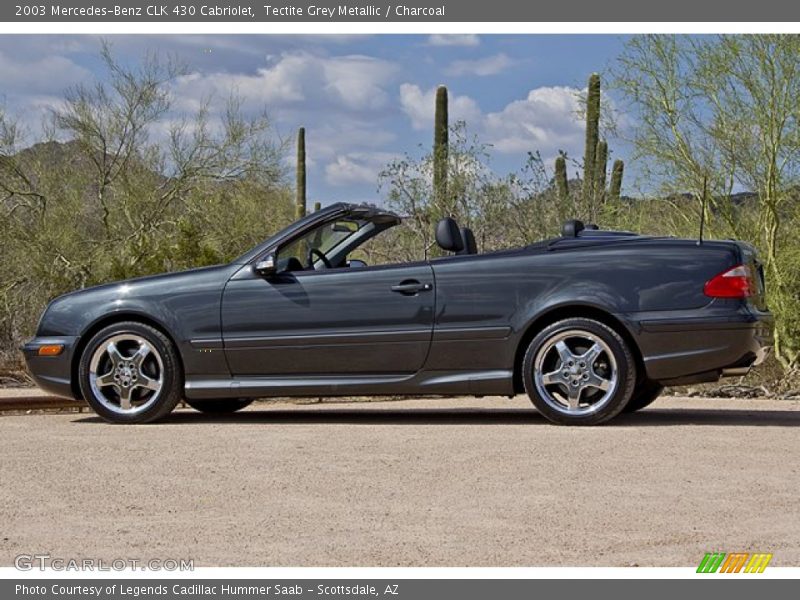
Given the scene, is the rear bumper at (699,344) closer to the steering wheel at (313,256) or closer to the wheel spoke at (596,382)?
the wheel spoke at (596,382)

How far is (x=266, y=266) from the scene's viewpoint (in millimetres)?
9891

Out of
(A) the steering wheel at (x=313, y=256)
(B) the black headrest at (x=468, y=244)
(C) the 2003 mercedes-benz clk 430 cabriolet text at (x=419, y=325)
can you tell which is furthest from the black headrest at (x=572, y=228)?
(A) the steering wheel at (x=313, y=256)

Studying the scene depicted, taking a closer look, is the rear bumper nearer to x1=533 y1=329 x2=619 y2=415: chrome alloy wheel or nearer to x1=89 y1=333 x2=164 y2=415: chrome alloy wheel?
x1=533 y1=329 x2=619 y2=415: chrome alloy wheel

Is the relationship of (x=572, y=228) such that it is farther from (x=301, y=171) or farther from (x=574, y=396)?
(x=301, y=171)

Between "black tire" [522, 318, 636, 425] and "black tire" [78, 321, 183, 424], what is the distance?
2.62 meters

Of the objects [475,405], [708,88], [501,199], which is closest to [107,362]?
[475,405]

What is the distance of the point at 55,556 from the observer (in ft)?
17.8

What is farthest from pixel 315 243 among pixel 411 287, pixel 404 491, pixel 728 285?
pixel 404 491

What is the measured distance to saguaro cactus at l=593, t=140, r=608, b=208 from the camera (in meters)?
23.8

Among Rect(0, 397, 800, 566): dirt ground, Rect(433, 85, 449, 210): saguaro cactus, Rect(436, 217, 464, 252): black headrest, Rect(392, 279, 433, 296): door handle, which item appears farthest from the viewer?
Rect(433, 85, 449, 210): saguaro cactus

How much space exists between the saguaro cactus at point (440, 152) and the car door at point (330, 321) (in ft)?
54.0

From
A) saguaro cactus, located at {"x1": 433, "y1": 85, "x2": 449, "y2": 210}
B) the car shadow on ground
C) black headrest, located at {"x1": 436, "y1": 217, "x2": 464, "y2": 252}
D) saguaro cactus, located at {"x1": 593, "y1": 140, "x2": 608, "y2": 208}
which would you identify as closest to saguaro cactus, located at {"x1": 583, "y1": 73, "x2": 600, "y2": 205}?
saguaro cactus, located at {"x1": 593, "y1": 140, "x2": 608, "y2": 208}

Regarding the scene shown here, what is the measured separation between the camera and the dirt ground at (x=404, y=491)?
5.57 metres

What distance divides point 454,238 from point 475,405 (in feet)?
10.2
